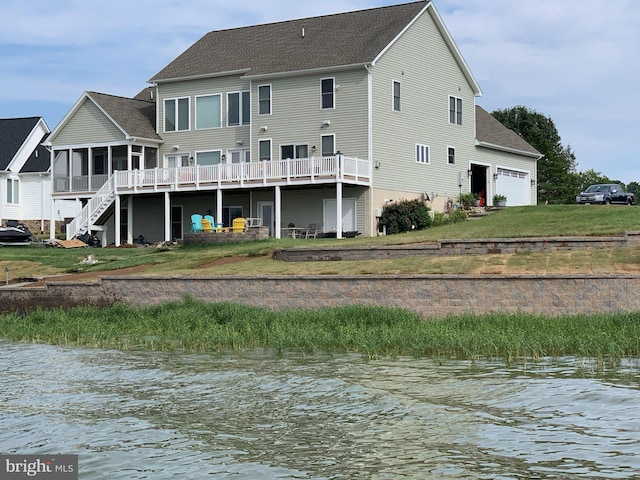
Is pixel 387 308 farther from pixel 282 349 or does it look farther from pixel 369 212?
pixel 369 212

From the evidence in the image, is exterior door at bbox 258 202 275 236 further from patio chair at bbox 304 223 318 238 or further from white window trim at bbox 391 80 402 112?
white window trim at bbox 391 80 402 112

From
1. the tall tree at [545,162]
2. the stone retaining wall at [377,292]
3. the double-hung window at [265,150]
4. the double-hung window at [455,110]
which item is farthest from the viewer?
the tall tree at [545,162]

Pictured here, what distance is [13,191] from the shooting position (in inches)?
2363

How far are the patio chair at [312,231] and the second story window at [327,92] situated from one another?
487 cm

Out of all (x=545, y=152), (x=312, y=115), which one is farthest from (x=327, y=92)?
(x=545, y=152)

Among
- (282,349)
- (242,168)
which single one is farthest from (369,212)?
(282,349)

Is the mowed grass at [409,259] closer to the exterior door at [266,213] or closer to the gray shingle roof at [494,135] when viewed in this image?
the exterior door at [266,213]

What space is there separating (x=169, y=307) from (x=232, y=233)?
35.8 ft

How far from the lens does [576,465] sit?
343 inches

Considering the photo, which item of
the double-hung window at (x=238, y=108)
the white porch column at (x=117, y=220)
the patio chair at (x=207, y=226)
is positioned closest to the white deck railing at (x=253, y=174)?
the white porch column at (x=117, y=220)

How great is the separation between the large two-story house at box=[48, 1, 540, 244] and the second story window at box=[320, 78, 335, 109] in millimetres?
51

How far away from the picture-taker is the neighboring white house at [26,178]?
195 ft

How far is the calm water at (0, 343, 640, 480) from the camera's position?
894cm

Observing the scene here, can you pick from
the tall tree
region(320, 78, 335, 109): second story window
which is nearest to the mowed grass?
region(320, 78, 335, 109): second story window
